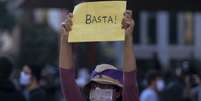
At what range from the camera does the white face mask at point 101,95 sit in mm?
4527

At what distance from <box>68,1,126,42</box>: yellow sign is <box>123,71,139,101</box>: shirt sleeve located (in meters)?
0.21

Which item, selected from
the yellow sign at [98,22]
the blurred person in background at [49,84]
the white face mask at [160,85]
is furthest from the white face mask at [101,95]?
the white face mask at [160,85]

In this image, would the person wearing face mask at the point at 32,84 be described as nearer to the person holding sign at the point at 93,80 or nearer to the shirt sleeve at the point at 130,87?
the person holding sign at the point at 93,80

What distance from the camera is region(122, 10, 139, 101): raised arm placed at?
4.43 m

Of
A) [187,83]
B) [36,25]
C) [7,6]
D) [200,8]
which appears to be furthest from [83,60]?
[187,83]

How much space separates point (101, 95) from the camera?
179 inches

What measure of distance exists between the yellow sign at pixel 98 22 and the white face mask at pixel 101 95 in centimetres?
29

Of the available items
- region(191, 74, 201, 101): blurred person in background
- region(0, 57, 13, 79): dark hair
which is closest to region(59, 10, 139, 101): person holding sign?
region(0, 57, 13, 79): dark hair

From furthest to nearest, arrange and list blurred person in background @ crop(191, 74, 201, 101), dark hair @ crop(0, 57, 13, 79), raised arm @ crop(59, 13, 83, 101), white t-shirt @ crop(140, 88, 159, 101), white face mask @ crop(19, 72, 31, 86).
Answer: white t-shirt @ crop(140, 88, 159, 101), blurred person in background @ crop(191, 74, 201, 101), white face mask @ crop(19, 72, 31, 86), dark hair @ crop(0, 57, 13, 79), raised arm @ crop(59, 13, 83, 101)

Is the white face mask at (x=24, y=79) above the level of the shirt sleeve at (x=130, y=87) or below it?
below

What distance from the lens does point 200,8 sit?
16.6m

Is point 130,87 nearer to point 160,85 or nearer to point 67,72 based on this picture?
point 67,72

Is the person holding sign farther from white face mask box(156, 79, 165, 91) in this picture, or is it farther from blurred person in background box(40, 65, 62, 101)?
white face mask box(156, 79, 165, 91)

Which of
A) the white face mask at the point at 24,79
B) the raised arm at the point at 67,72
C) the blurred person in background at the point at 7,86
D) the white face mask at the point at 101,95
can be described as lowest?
the white face mask at the point at 24,79
